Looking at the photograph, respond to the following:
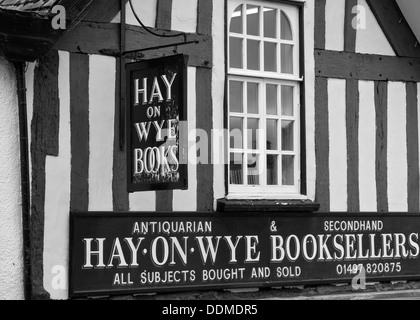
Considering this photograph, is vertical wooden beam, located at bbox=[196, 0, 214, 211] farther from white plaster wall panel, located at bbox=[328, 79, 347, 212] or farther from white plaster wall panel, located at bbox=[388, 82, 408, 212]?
white plaster wall panel, located at bbox=[388, 82, 408, 212]

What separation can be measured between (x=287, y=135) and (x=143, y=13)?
5.52 ft

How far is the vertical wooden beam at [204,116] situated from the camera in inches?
284

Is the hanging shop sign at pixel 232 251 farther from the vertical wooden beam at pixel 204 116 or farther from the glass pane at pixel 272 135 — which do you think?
the glass pane at pixel 272 135

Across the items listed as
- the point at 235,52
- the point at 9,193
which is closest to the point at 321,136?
the point at 235,52

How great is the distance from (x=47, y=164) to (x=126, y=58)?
3.46 feet

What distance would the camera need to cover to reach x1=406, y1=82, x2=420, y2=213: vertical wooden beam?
822 cm

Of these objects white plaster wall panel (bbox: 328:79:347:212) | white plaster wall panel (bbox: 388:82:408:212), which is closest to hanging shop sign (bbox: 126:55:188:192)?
white plaster wall panel (bbox: 328:79:347:212)

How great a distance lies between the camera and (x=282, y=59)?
7.76 m

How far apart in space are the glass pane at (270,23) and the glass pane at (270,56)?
88 millimetres

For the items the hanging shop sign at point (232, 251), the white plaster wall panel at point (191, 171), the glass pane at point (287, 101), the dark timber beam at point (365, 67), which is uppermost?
the dark timber beam at point (365, 67)

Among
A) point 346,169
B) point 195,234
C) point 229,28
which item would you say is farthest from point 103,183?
point 346,169

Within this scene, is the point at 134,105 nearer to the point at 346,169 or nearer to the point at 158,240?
the point at 158,240

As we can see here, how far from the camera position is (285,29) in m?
7.78

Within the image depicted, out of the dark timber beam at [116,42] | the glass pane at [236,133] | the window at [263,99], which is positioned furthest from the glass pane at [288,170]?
the dark timber beam at [116,42]
